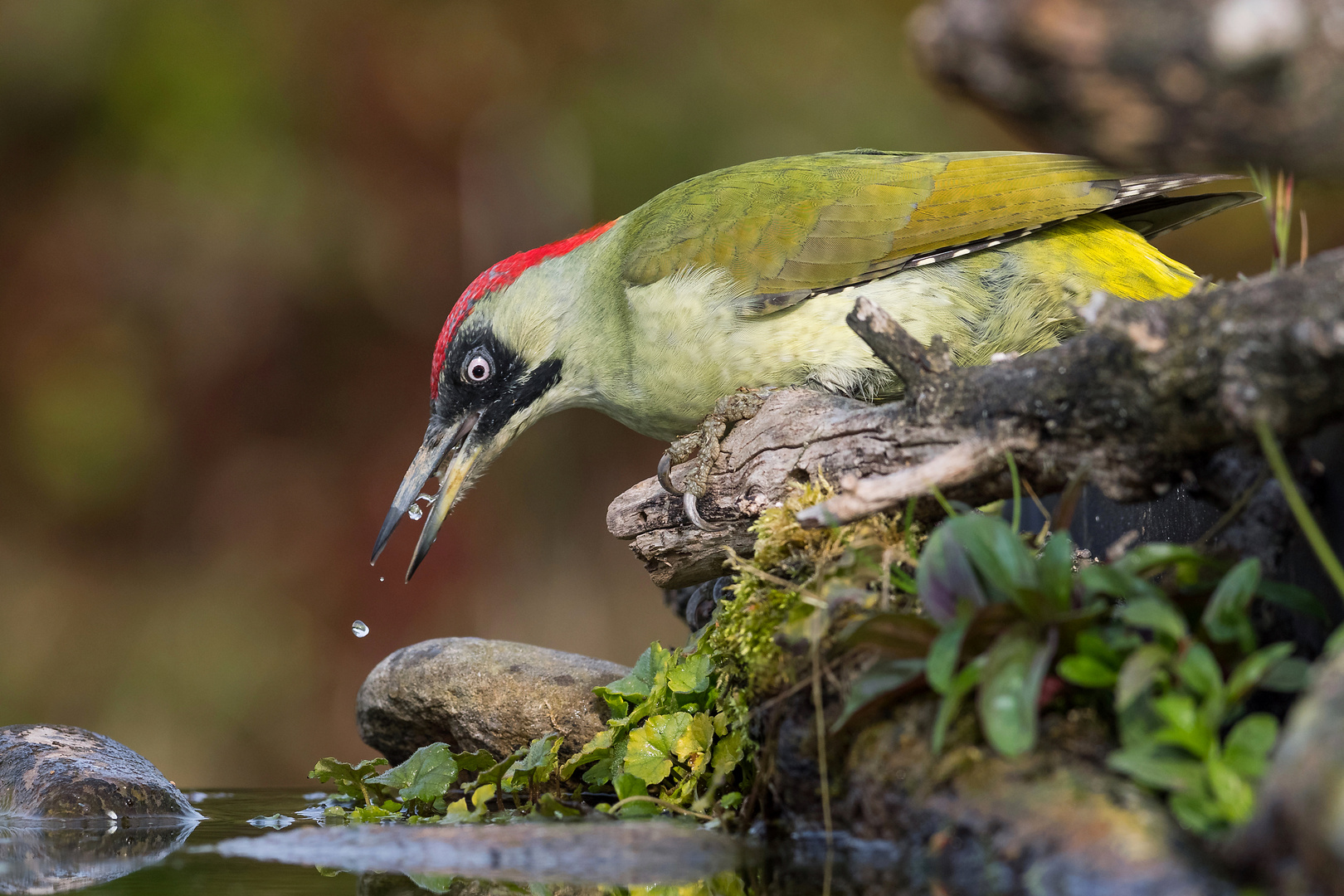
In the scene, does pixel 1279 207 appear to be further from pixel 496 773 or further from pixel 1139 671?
pixel 496 773

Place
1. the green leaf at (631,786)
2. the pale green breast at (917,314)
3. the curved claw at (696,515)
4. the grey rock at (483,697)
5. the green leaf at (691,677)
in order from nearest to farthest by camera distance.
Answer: the green leaf at (631,786), the green leaf at (691,677), the curved claw at (696,515), the grey rock at (483,697), the pale green breast at (917,314)

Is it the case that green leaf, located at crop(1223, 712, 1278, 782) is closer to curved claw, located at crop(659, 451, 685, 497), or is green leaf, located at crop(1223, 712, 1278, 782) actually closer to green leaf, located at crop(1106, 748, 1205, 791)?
green leaf, located at crop(1106, 748, 1205, 791)

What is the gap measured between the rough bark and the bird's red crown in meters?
2.42

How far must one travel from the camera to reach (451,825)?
2.27 m

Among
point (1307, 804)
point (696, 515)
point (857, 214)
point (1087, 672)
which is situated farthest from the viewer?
point (857, 214)

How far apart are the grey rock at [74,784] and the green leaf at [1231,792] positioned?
2.41m

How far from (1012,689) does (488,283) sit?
2605 mm

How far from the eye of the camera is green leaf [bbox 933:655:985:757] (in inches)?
67.1

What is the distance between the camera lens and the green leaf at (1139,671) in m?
1.60

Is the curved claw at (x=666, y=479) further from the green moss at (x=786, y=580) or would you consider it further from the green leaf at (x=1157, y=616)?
the green leaf at (x=1157, y=616)

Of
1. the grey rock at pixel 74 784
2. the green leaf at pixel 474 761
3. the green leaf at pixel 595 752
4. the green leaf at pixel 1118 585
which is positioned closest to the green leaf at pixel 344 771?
the green leaf at pixel 474 761

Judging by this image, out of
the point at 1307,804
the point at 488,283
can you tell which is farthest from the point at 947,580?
the point at 488,283

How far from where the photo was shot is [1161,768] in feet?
5.15

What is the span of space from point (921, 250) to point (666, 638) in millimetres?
5106
